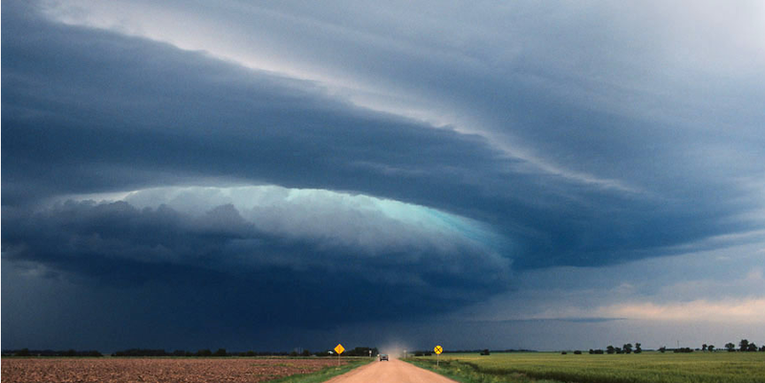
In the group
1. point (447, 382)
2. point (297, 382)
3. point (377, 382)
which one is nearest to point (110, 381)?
point (297, 382)

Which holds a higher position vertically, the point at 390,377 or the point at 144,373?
the point at 390,377

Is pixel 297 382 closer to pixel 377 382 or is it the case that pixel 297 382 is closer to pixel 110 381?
pixel 377 382

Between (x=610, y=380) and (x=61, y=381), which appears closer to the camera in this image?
(x=610, y=380)

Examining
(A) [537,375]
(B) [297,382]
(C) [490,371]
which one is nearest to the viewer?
(B) [297,382]

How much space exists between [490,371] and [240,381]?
119ft

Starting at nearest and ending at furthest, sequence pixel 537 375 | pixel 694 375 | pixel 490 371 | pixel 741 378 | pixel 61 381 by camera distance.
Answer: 1. pixel 741 378
2. pixel 694 375
3. pixel 61 381
4. pixel 537 375
5. pixel 490 371

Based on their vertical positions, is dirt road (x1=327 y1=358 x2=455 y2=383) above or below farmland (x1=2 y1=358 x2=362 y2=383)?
above

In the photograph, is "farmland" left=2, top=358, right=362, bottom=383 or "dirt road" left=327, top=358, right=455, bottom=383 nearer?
"dirt road" left=327, top=358, right=455, bottom=383

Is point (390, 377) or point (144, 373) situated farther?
point (144, 373)

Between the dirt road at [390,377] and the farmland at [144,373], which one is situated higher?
the dirt road at [390,377]

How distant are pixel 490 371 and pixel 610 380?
1197 inches

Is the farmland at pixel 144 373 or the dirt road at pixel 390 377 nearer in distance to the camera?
the dirt road at pixel 390 377

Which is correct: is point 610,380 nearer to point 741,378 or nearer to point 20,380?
point 741,378

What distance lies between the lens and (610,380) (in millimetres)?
50594
